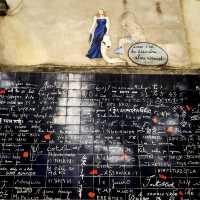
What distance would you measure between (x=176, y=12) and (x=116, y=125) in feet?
9.83

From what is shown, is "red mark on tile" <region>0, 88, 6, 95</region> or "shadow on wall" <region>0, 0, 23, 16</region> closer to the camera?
"red mark on tile" <region>0, 88, 6, 95</region>

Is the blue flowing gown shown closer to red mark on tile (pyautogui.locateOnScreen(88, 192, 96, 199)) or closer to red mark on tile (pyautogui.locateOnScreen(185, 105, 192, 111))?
red mark on tile (pyautogui.locateOnScreen(185, 105, 192, 111))

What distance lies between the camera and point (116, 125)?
6.55 metres

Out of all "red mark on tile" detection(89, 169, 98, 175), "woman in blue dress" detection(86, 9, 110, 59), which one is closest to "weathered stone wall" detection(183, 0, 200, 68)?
"woman in blue dress" detection(86, 9, 110, 59)

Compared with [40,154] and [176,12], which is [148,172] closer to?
[40,154]

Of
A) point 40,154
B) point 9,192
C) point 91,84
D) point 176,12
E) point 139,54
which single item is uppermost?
point 176,12

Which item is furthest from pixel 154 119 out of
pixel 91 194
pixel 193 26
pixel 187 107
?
pixel 193 26

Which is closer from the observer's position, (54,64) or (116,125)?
(116,125)

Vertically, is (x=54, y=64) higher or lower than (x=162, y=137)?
higher

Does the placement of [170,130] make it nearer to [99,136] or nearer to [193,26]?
[99,136]

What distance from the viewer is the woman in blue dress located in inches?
289

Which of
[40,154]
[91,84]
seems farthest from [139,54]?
[40,154]

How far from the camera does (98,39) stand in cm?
751

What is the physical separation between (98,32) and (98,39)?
17cm
